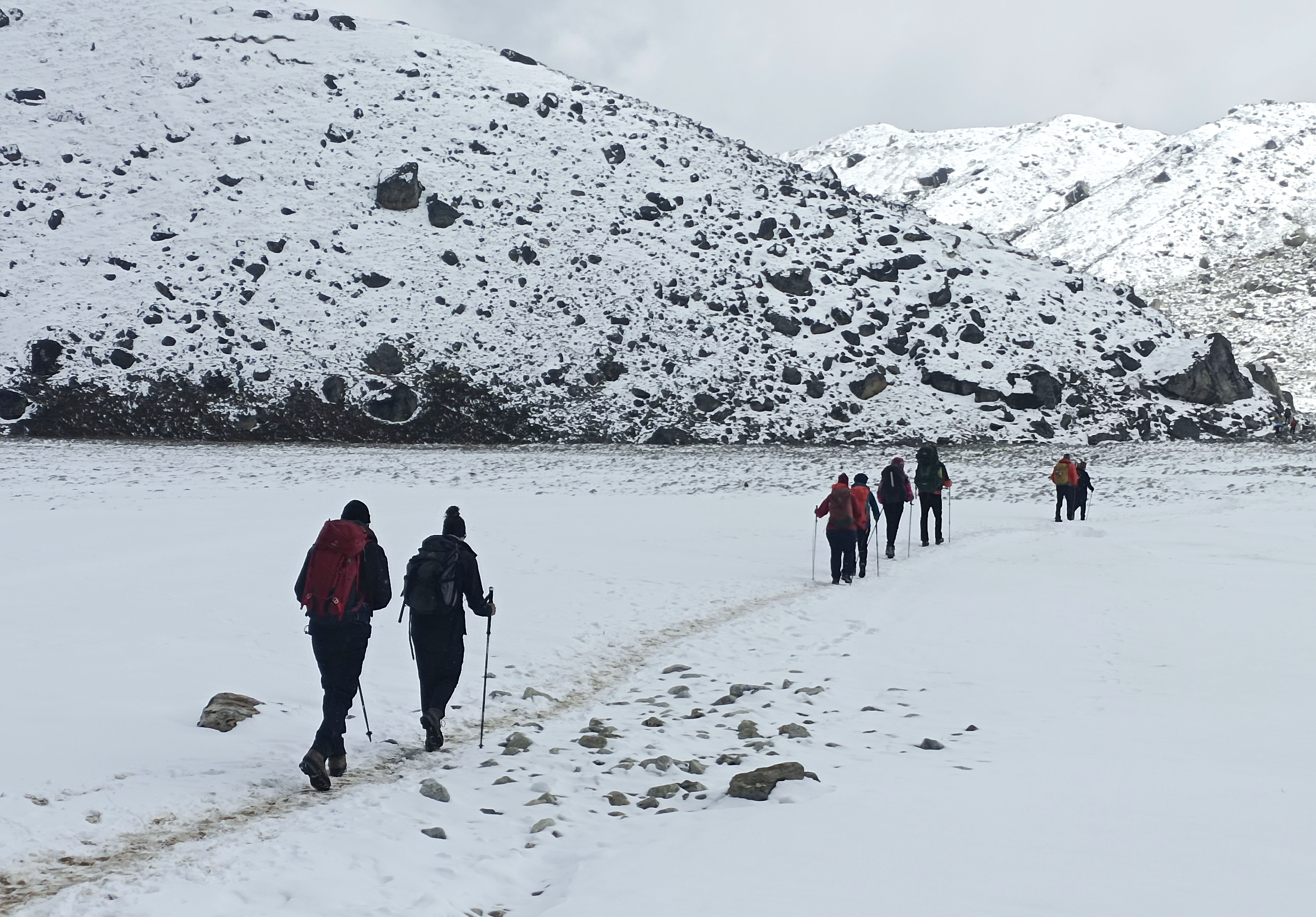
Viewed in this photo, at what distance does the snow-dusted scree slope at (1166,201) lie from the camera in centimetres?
8031

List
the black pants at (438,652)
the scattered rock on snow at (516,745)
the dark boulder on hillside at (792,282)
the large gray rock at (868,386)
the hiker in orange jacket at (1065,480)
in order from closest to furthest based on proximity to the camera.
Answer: the scattered rock on snow at (516,745)
the black pants at (438,652)
the hiker in orange jacket at (1065,480)
the large gray rock at (868,386)
the dark boulder on hillside at (792,282)

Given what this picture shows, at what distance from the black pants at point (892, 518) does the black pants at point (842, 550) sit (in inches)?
118

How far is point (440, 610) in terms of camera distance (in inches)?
301

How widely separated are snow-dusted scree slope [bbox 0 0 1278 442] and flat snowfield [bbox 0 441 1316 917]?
2020 cm

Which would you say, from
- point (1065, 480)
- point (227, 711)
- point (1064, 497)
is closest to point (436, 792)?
point (227, 711)

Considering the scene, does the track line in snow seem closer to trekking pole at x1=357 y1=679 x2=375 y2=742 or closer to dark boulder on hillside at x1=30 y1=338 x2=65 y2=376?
trekking pole at x1=357 y1=679 x2=375 y2=742

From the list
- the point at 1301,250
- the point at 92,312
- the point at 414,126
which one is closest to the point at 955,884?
the point at 92,312

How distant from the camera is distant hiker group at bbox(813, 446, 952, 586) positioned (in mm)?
15719

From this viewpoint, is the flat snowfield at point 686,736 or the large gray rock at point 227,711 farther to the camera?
the large gray rock at point 227,711

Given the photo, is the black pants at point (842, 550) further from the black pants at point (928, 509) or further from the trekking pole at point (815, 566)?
the black pants at point (928, 509)

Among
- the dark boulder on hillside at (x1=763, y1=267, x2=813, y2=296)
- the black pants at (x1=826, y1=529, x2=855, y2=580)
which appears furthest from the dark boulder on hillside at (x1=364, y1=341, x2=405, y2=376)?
the black pants at (x1=826, y1=529, x2=855, y2=580)

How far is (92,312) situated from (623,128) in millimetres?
31870

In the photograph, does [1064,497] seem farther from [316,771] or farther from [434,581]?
[316,771]

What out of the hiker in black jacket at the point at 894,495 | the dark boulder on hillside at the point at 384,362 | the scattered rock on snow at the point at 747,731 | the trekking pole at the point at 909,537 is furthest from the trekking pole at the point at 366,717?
the dark boulder on hillside at the point at 384,362
